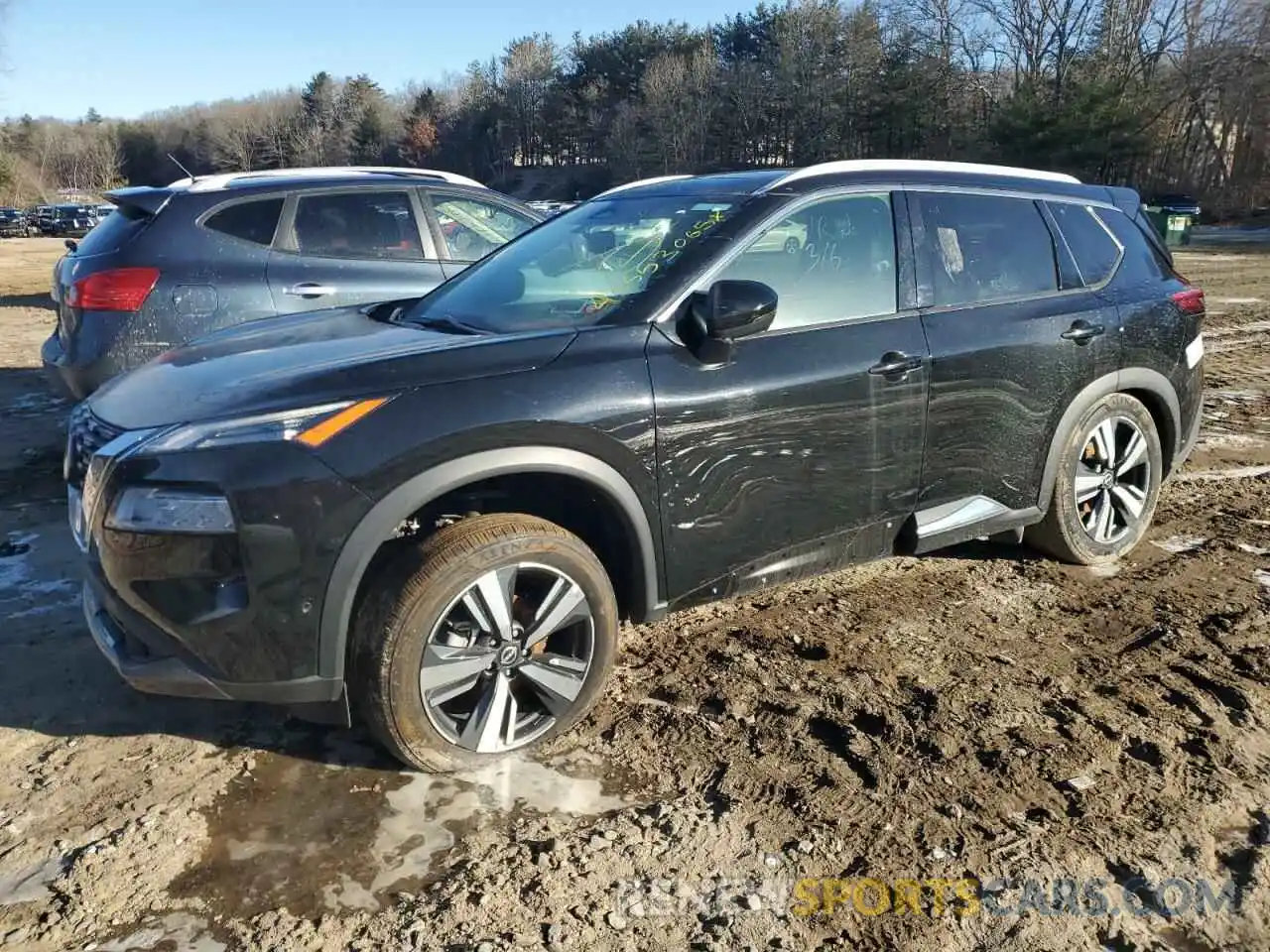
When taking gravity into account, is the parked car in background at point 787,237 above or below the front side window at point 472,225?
below

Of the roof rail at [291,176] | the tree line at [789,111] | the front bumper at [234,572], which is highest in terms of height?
the tree line at [789,111]

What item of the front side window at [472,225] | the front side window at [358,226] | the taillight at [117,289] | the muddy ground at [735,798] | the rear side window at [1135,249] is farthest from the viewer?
the front side window at [472,225]

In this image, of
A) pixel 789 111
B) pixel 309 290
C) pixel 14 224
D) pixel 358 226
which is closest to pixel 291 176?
pixel 358 226

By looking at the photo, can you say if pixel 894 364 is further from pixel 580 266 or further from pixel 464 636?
pixel 464 636

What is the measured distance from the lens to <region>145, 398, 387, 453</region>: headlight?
8.48ft

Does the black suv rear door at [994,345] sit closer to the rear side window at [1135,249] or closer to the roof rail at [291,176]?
the rear side window at [1135,249]

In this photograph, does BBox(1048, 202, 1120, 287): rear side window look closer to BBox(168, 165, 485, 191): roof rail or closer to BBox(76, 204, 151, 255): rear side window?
BBox(168, 165, 485, 191): roof rail

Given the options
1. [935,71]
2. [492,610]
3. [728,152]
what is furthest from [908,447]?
[728,152]

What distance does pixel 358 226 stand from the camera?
6094mm

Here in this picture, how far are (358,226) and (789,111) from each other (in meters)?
67.1

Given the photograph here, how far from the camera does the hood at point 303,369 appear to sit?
2730 mm

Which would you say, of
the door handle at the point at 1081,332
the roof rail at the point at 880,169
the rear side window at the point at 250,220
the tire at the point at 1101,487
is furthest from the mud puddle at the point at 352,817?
the rear side window at the point at 250,220

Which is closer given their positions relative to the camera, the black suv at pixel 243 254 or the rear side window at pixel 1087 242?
the rear side window at pixel 1087 242

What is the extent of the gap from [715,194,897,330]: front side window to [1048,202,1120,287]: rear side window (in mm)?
1119
